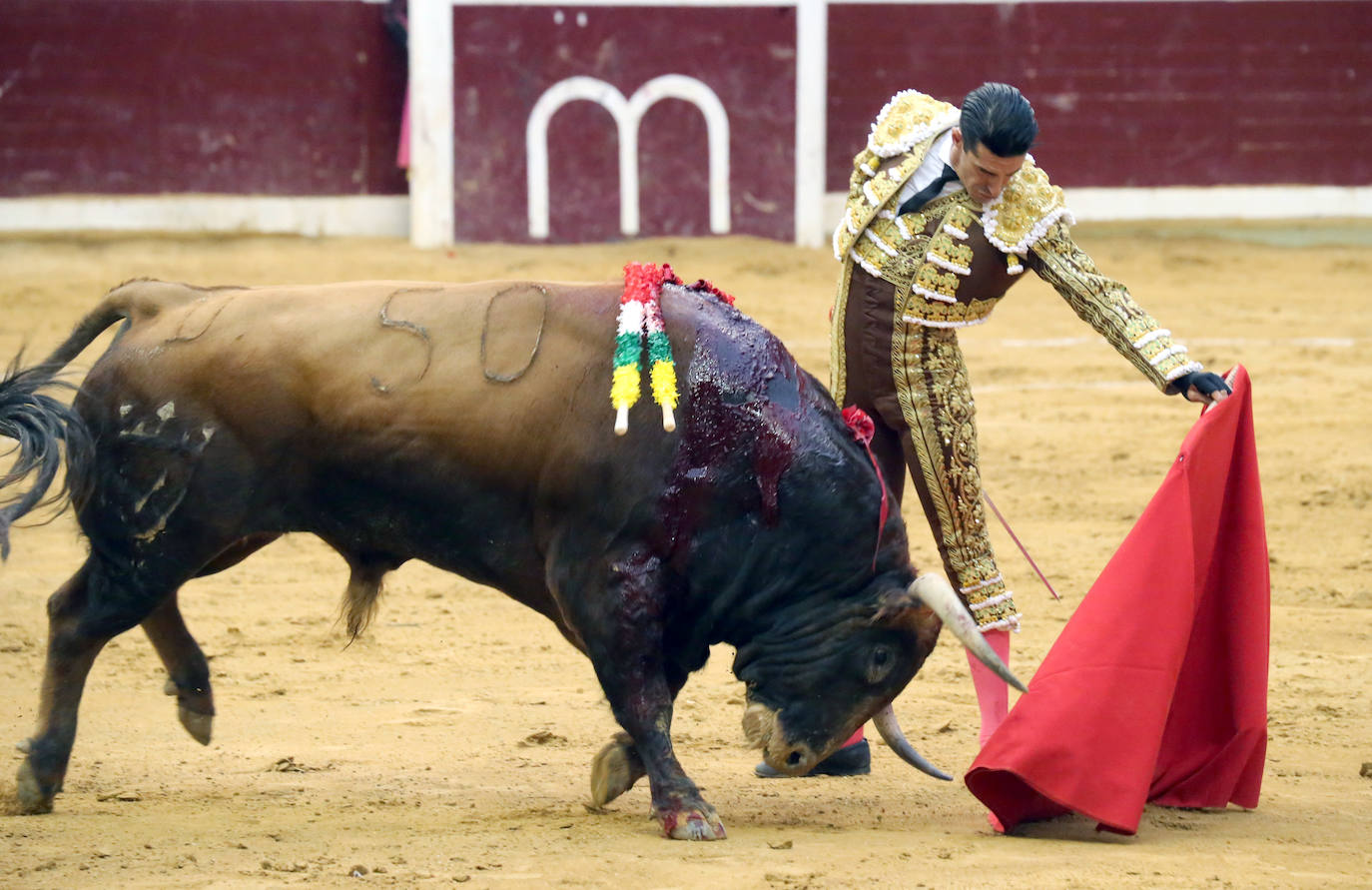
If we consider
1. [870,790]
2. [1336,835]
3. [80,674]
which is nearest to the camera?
[1336,835]

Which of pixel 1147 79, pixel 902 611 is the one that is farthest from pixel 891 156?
pixel 1147 79

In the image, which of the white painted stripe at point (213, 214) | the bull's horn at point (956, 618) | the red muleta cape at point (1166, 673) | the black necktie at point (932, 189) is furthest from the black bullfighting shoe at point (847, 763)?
the white painted stripe at point (213, 214)

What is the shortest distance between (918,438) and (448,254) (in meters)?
7.32

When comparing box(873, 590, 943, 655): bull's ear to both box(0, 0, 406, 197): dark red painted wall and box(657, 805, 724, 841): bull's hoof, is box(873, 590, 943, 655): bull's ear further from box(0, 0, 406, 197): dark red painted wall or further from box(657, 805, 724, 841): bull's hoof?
box(0, 0, 406, 197): dark red painted wall

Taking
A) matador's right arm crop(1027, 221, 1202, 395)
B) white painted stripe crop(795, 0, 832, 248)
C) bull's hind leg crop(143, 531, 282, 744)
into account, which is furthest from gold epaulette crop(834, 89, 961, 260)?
white painted stripe crop(795, 0, 832, 248)

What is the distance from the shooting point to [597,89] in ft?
35.9

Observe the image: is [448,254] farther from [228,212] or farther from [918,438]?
[918,438]

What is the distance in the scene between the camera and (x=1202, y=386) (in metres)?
3.38

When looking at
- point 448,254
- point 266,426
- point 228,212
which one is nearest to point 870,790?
point 266,426

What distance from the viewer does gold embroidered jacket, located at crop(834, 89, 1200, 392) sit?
344 cm

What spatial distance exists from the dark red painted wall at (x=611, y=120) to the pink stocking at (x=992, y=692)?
7.60 metres

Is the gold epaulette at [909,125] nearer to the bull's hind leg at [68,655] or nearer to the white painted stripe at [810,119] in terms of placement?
the bull's hind leg at [68,655]

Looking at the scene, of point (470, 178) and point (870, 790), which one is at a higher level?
point (470, 178)

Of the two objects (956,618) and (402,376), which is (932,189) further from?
(402,376)
